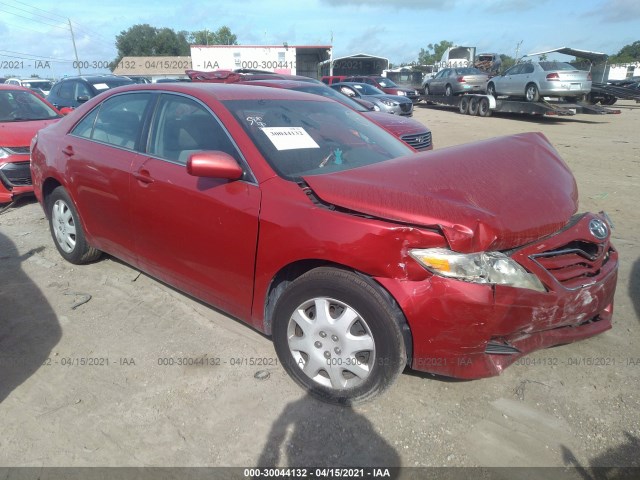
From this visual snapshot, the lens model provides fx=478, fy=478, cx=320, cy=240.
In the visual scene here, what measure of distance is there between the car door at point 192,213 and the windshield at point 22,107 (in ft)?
16.6

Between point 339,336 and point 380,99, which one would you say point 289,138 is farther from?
point 380,99

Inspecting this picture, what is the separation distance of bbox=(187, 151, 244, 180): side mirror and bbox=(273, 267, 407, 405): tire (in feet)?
2.33

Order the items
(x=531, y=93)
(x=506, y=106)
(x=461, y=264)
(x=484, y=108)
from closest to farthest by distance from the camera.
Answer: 1. (x=461, y=264)
2. (x=531, y=93)
3. (x=506, y=106)
4. (x=484, y=108)

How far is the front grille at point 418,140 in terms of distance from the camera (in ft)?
24.9

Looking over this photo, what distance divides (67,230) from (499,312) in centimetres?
379

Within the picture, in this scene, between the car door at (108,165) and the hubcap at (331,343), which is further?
the car door at (108,165)

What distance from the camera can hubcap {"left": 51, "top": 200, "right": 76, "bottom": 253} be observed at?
168 inches

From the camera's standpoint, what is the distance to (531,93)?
59.1ft

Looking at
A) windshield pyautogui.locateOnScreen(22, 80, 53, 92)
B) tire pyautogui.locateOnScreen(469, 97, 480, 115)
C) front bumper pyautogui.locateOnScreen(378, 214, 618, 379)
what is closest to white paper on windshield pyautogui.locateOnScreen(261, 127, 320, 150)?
front bumper pyautogui.locateOnScreen(378, 214, 618, 379)

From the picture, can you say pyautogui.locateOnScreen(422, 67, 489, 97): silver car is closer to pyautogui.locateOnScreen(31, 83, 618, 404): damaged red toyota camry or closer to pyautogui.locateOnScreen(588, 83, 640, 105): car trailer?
pyautogui.locateOnScreen(588, 83, 640, 105): car trailer

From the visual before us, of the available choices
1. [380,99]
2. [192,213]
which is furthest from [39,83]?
[192,213]

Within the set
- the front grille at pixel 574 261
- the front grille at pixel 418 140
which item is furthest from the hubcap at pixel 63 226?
the front grille at pixel 418 140

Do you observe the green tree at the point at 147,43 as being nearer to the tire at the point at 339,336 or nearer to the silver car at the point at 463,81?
the silver car at the point at 463,81

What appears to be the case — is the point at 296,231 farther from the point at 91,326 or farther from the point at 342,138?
the point at 91,326
